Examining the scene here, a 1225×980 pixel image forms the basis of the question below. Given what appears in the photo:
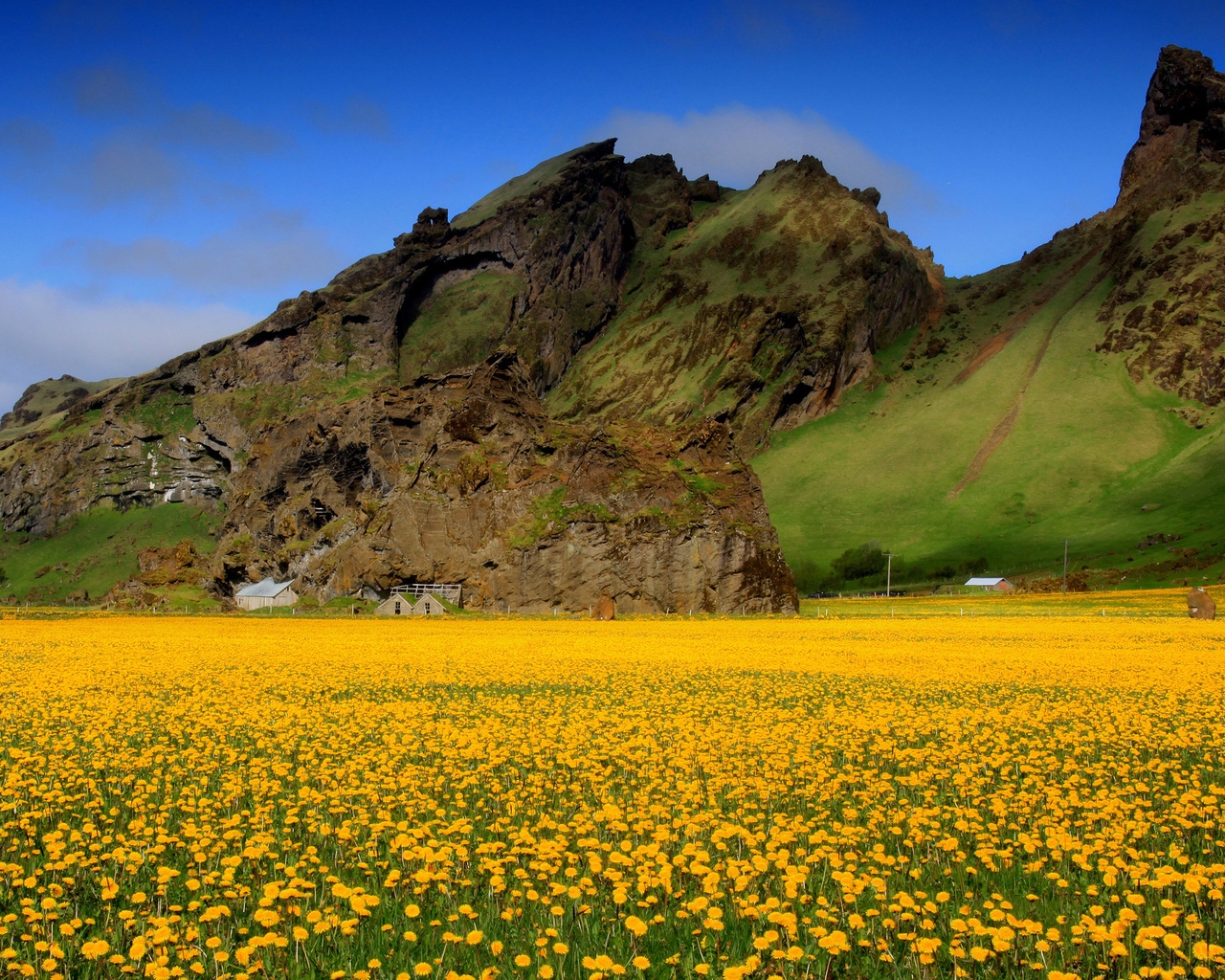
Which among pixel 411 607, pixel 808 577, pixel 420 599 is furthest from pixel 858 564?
pixel 411 607

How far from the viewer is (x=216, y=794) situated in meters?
12.8

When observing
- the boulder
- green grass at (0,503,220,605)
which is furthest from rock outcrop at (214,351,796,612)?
green grass at (0,503,220,605)

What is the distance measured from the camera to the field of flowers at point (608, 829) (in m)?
7.80

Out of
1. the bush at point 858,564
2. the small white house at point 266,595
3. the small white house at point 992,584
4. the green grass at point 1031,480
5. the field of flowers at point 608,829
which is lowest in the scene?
the small white house at point 266,595

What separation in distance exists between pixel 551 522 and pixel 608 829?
7535 cm

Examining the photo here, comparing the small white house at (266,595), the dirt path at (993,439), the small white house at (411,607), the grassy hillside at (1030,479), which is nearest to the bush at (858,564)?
the grassy hillside at (1030,479)

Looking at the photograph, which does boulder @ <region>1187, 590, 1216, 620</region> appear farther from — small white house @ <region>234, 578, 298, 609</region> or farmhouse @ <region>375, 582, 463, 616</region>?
small white house @ <region>234, 578, 298, 609</region>

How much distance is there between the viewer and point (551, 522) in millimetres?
86500

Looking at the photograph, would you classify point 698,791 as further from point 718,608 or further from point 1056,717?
point 718,608

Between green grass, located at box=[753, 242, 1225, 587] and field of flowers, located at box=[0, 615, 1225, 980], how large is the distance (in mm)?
129427

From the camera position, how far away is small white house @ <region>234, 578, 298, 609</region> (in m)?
100

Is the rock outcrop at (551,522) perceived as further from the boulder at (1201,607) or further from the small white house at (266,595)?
the boulder at (1201,607)

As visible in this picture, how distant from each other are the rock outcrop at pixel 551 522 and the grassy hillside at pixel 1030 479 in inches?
2803

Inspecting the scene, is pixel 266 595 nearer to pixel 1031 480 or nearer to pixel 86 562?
pixel 86 562
